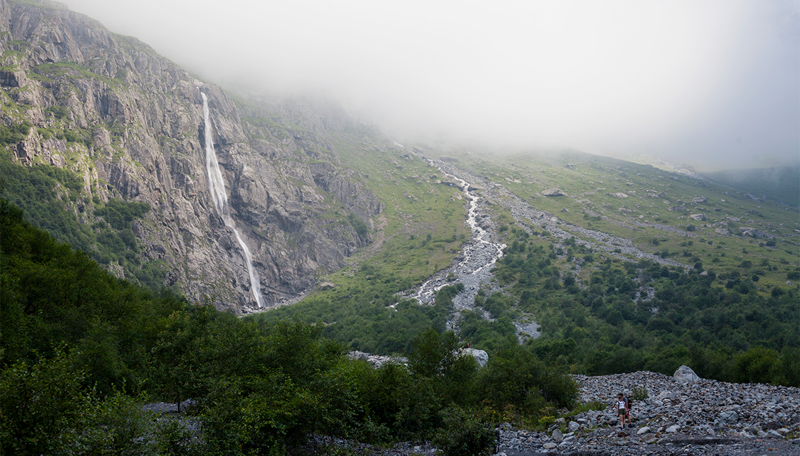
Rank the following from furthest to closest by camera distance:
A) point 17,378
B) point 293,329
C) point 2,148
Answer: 1. point 2,148
2. point 293,329
3. point 17,378

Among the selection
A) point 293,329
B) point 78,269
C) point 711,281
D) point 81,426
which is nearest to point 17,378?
point 81,426

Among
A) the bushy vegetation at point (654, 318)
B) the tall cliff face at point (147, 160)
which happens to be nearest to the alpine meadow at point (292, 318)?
the bushy vegetation at point (654, 318)

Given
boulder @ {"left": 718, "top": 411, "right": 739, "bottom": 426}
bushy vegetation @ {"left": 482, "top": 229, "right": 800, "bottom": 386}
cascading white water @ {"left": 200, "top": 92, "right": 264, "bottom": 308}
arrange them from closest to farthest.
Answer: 1. boulder @ {"left": 718, "top": 411, "right": 739, "bottom": 426}
2. bushy vegetation @ {"left": 482, "top": 229, "right": 800, "bottom": 386}
3. cascading white water @ {"left": 200, "top": 92, "right": 264, "bottom": 308}

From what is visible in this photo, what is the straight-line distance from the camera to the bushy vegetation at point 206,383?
1550 cm

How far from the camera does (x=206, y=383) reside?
74.3 ft

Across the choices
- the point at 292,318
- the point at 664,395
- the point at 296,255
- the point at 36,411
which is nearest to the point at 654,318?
the point at 664,395

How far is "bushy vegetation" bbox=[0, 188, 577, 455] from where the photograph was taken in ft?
50.8

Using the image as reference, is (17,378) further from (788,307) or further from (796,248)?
(796,248)

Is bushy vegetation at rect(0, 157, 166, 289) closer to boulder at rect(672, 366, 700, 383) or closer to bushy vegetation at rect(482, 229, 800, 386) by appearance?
bushy vegetation at rect(482, 229, 800, 386)

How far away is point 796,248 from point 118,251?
278478 mm

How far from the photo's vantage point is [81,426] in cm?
1557

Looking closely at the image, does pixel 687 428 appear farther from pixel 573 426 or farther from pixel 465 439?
pixel 465 439

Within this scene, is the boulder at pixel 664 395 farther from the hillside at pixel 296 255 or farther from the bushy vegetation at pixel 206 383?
the hillside at pixel 296 255

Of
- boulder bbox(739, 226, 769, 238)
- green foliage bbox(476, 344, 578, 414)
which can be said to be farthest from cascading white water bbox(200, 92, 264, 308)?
boulder bbox(739, 226, 769, 238)
